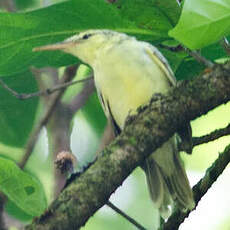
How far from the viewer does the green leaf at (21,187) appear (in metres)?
2.96

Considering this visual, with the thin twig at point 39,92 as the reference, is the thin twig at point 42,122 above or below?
below

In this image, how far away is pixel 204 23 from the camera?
2.67 metres

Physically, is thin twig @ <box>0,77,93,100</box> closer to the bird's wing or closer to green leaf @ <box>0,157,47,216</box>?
the bird's wing

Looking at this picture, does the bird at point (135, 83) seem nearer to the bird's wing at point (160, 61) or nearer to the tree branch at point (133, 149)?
the bird's wing at point (160, 61)

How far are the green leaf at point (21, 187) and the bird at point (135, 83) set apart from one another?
2.72ft

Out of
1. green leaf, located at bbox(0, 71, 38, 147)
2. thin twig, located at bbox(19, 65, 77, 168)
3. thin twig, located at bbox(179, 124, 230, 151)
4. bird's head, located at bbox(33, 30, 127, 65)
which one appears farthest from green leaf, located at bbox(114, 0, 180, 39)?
green leaf, located at bbox(0, 71, 38, 147)

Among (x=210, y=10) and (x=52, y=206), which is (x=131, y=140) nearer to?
(x=52, y=206)

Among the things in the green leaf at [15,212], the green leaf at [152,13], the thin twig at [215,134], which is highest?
the green leaf at [152,13]

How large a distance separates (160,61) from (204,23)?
109cm

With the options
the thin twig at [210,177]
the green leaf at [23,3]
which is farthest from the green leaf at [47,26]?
the green leaf at [23,3]

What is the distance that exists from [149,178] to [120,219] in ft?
4.55

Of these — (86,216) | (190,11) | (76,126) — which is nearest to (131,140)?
(86,216)

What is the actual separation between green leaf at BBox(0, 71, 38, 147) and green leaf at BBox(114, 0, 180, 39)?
3.80 ft

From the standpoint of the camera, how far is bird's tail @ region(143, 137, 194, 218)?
3.60 meters
